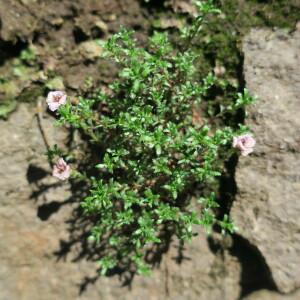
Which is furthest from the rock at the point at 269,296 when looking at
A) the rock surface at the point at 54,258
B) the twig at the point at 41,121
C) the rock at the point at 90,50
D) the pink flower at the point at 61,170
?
the rock at the point at 90,50

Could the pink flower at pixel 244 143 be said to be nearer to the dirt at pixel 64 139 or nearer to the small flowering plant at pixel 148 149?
the small flowering plant at pixel 148 149

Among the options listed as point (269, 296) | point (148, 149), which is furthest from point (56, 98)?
point (269, 296)

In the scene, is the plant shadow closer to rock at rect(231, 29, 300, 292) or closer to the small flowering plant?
the small flowering plant

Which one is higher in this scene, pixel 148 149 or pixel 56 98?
pixel 56 98

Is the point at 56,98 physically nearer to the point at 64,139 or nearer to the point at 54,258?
the point at 64,139

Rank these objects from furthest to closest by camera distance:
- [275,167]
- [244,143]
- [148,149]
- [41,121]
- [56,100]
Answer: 1. [41,121]
2. [275,167]
3. [148,149]
4. [244,143]
5. [56,100]

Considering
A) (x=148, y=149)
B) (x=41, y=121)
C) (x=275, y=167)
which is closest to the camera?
(x=148, y=149)

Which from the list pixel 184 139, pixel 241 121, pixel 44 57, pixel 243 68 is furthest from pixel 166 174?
pixel 44 57
